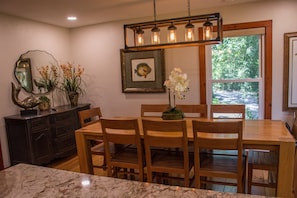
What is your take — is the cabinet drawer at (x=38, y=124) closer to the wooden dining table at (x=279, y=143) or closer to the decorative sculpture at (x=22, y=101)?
the decorative sculpture at (x=22, y=101)

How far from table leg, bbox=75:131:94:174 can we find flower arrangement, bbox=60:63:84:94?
218 centimetres

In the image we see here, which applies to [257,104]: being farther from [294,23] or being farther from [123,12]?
[123,12]

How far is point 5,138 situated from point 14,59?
1.30 metres

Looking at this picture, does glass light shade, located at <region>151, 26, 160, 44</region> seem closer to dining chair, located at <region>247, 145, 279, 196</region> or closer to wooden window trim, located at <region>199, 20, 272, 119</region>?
dining chair, located at <region>247, 145, 279, 196</region>

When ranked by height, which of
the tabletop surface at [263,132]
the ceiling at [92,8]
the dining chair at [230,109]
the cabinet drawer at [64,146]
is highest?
the ceiling at [92,8]

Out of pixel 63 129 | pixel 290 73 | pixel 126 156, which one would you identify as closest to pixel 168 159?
pixel 126 156

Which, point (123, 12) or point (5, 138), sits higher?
point (123, 12)

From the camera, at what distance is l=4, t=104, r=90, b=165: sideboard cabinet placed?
3.53 m

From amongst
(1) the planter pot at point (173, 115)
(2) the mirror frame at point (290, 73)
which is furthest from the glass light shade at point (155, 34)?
(2) the mirror frame at point (290, 73)

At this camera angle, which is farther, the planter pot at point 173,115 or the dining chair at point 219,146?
the planter pot at point 173,115

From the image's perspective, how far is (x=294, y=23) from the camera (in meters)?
3.50

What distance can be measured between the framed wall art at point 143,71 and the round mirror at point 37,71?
4.53 ft

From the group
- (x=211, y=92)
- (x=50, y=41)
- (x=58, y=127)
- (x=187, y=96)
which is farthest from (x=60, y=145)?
(x=211, y=92)

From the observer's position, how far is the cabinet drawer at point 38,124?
3.56 meters
